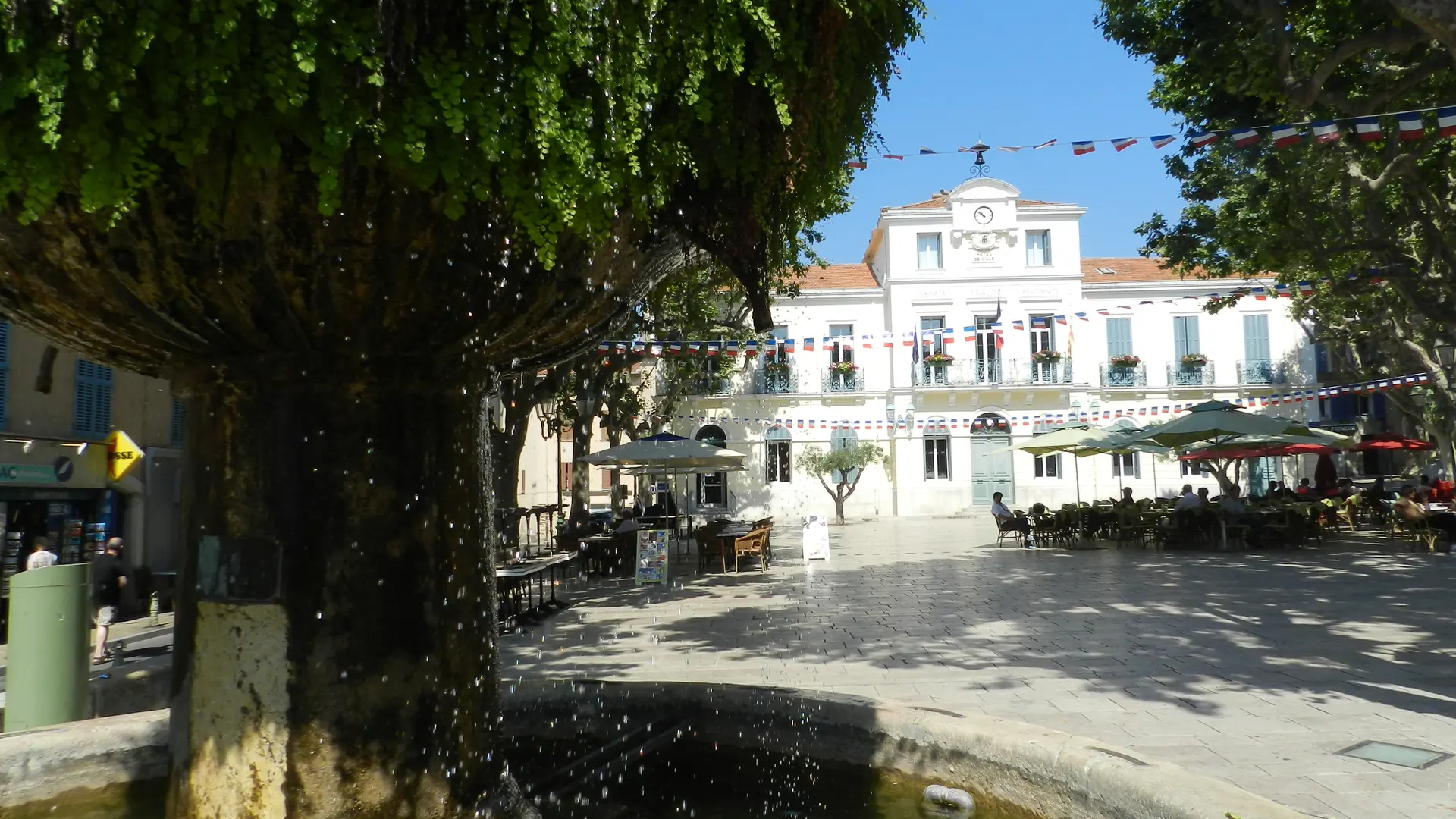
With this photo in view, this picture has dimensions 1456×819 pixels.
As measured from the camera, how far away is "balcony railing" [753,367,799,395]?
35094 millimetres

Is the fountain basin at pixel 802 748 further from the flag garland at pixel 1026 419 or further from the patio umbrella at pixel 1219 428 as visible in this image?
the flag garland at pixel 1026 419

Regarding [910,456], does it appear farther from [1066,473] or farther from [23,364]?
[23,364]

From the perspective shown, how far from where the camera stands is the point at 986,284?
3453 centimetres

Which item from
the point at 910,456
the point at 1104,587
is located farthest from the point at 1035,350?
the point at 1104,587

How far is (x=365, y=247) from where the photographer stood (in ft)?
9.74

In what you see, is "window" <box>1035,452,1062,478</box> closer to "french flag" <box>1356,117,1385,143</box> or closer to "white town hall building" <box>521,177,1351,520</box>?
"white town hall building" <box>521,177,1351,520</box>

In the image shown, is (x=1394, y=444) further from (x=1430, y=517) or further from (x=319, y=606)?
(x=319, y=606)

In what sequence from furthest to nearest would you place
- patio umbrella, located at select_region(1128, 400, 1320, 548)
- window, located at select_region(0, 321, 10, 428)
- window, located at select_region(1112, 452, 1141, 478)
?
window, located at select_region(1112, 452, 1141, 478) → patio umbrella, located at select_region(1128, 400, 1320, 548) → window, located at select_region(0, 321, 10, 428)

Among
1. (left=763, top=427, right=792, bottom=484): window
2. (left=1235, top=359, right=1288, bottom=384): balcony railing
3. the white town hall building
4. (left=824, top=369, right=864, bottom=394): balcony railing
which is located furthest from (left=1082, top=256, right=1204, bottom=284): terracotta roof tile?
(left=763, top=427, right=792, bottom=484): window

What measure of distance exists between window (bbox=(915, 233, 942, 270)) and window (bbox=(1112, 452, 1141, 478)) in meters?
8.90

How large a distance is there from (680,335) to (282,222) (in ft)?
56.2

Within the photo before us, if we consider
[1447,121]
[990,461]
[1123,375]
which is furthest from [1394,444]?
[1447,121]

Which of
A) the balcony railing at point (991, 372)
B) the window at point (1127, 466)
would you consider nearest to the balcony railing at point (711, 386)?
the balcony railing at point (991, 372)

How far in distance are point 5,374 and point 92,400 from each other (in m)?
1.90
